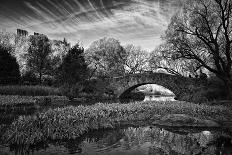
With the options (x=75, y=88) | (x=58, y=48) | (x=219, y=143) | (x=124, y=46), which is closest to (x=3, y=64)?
(x=75, y=88)

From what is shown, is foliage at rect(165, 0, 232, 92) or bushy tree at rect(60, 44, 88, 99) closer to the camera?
foliage at rect(165, 0, 232, 92)

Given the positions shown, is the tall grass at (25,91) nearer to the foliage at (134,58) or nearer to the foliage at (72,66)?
the foliage at (72,66)

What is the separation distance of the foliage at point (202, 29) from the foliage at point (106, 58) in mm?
36943

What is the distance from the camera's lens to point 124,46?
71.0 metres

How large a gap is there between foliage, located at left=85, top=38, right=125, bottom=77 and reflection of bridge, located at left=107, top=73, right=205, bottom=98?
19510 millimetres

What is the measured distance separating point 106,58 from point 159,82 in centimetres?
2898

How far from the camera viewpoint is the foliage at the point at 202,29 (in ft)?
77.0

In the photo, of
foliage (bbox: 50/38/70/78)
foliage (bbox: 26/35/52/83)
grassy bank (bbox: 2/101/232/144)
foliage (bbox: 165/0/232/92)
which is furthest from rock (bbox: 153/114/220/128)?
foliage (bbox: 26/35/52/83)

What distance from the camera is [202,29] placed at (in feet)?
81.9

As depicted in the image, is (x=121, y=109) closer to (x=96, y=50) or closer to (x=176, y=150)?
(x=176, y=150)

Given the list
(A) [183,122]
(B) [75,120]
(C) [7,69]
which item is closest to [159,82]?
(C) [7,69]

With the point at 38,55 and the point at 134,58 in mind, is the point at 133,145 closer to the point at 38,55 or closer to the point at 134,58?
the point at 38,55

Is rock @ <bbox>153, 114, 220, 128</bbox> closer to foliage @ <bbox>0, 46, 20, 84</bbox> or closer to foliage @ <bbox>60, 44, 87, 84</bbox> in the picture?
foliage @ <bbox>60, 44, 87, 84</bbox>

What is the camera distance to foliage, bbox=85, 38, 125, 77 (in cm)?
6356
